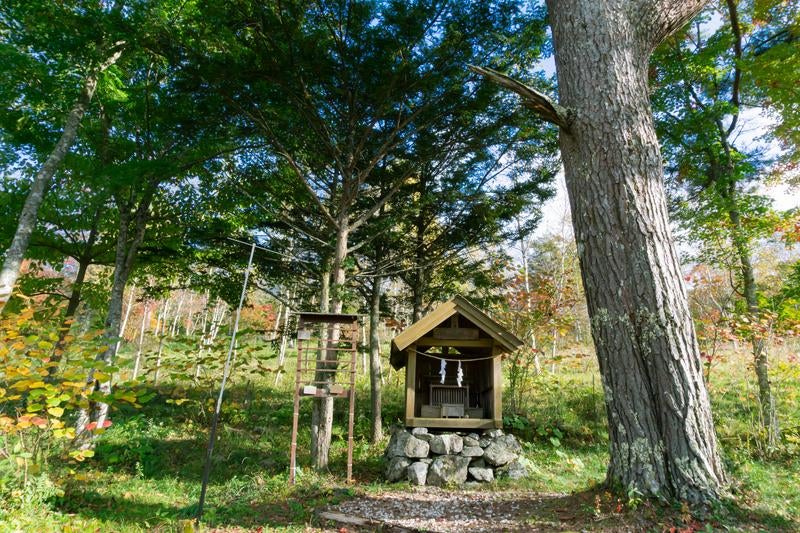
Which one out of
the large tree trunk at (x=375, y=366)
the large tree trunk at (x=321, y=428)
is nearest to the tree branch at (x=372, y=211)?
the large tree trunk at (x=321, y=428)

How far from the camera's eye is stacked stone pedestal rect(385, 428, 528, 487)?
579cm

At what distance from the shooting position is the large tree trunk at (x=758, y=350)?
6266 millimetres

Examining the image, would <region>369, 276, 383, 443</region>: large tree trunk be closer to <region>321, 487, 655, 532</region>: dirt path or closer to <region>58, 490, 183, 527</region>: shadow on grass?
<region>321, 487, 655, 532</region>: dirt path

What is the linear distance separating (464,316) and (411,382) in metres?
1.36

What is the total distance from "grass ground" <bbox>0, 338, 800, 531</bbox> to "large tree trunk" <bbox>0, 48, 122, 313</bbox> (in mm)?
2931

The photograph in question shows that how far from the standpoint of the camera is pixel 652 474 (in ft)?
8.42

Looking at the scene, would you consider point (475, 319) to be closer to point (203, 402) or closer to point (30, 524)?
point (30, 524)

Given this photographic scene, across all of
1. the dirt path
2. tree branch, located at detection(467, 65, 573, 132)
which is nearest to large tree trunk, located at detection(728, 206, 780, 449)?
the dirt path

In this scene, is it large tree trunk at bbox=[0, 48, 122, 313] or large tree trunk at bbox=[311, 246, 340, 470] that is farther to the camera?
large tree trunk at bbox=[311, 246, 340, 470]

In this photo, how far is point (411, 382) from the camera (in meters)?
6.48

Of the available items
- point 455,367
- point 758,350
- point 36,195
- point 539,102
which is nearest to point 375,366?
point 455,367

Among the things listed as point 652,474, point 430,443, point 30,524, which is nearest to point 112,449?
point 30,524

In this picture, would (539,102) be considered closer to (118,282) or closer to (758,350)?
(758,350)

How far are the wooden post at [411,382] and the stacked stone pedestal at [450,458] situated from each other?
25 centimetres
